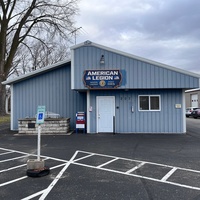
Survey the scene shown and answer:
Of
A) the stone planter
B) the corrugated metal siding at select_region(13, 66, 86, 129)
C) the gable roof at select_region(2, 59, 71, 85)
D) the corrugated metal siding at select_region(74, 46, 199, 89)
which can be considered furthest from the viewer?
the corrugated metal siding at select_region(13, 66, 86, 129)

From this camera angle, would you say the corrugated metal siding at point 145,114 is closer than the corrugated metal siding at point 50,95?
Yes

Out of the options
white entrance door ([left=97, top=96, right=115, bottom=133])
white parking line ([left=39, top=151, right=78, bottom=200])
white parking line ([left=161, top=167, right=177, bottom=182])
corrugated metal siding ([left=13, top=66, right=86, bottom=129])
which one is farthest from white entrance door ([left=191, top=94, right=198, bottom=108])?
white parking line ([left=39, top=151, right=78, bottom=200])

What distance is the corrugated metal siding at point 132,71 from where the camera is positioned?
40.0 ft

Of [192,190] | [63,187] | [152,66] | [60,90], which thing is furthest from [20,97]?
[192,190]

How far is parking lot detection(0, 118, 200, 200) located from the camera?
4.36 m

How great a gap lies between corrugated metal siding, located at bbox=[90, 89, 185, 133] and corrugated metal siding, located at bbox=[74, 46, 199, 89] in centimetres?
99

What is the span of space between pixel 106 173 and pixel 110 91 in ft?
26.1

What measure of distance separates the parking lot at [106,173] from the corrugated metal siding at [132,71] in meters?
4.21

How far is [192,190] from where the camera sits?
4.50 metres

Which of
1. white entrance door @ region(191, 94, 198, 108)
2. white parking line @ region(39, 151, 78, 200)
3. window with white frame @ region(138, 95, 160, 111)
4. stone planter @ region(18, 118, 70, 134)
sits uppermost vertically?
white entrance door @ region(191, 94, 198, 108)

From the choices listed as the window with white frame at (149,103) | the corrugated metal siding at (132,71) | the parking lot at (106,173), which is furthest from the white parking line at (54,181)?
the window with white frame at (149,103)

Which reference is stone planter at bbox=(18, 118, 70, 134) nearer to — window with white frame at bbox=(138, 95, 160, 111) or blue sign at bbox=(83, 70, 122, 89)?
blue sign at bbox=(83, 70, 122, 89)

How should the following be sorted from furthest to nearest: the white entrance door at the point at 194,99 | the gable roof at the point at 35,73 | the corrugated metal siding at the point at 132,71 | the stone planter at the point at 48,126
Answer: the white entrance door at the point at 194,99, the gable roof at the point at 35,73, the stone planter at the point at 48,126, the corrugated metal siding at the point at 132,71

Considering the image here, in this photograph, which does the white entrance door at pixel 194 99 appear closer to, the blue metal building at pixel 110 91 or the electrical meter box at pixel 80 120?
the blue metal building at pixel 110 91
